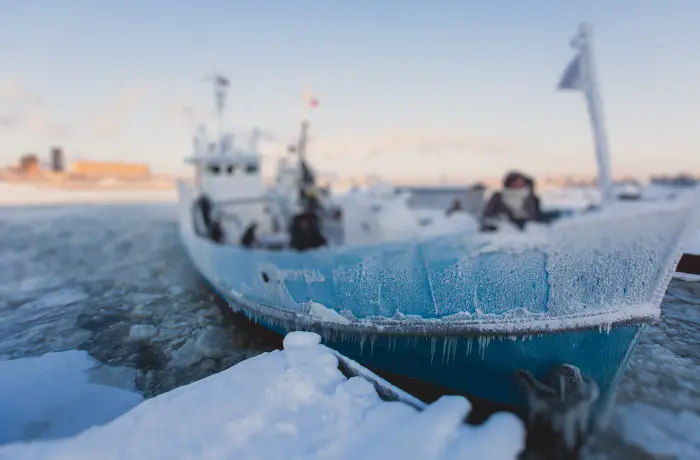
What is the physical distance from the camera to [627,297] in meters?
3.24

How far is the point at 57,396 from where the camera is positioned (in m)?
3.87

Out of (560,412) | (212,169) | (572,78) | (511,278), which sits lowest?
(560,412)

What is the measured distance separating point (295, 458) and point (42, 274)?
10764 mm

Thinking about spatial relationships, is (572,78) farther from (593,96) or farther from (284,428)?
(284,428)

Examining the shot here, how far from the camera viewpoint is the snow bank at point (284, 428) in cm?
244

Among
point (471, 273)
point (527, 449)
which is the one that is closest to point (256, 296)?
point (471, 273)

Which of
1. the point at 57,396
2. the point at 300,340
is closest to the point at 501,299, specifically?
the point at 300,340

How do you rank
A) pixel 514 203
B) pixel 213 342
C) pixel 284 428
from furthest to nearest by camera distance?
pixel 514 203 → pixel 213 342 → pixel 284 428

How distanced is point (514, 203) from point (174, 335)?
6.13 meters

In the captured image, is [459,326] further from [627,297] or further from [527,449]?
[627,297]

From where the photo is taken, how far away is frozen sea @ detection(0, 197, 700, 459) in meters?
3.47

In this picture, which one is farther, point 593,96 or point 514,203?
point 593,96

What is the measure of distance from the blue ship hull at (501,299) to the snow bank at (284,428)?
2.88ft

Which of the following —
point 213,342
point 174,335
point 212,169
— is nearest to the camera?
point 213,342
